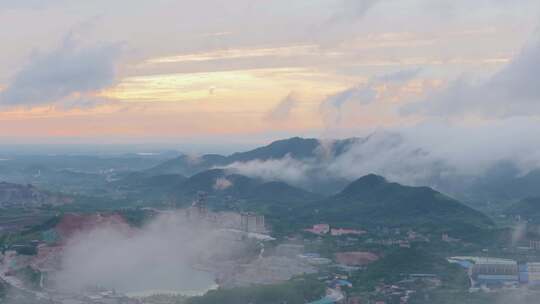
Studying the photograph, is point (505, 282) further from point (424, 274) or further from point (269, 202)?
point (269, 202)

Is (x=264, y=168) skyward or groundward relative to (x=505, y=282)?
skyward

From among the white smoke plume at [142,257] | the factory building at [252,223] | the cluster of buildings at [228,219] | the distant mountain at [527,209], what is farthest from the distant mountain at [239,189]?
the white smoke plume at [142,257]

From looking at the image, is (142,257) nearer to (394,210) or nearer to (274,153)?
(394,210)

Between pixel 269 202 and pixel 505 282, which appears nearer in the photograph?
pixel 505 282

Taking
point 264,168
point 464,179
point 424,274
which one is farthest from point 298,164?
point 424,274

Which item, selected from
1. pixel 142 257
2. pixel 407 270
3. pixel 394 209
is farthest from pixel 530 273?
pixel 394 209
